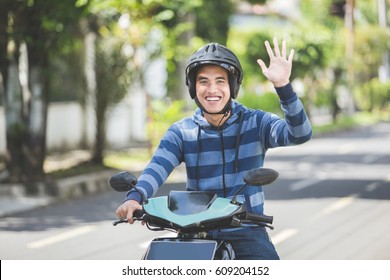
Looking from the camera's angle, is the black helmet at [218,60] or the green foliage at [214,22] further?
the green foliage at [214,22]

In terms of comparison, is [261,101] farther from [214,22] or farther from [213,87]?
[213,87]

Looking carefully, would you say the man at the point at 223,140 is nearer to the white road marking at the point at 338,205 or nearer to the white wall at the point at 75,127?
the white road marking at the point at 338,205

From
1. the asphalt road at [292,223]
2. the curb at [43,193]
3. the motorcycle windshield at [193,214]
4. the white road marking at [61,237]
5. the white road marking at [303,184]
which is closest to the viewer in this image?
the motorcycle windshield at [193,214]

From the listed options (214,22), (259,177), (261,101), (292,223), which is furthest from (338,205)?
(261,101)

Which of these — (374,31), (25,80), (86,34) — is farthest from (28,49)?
(374,31)

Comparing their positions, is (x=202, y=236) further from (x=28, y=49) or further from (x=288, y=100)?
(x=28, y=49)

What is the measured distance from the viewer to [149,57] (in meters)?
16.2

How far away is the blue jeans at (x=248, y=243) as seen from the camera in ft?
12.5

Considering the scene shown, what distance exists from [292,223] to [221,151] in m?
6.21

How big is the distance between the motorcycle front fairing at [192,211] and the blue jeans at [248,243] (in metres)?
0.30

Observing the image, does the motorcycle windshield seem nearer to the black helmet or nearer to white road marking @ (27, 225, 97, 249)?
the black helmet

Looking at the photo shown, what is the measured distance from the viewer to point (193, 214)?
346cm

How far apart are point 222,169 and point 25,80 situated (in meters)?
9.56

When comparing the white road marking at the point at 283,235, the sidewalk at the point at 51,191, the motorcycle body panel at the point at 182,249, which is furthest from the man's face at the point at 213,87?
the sidewalk at the point at 51,191
